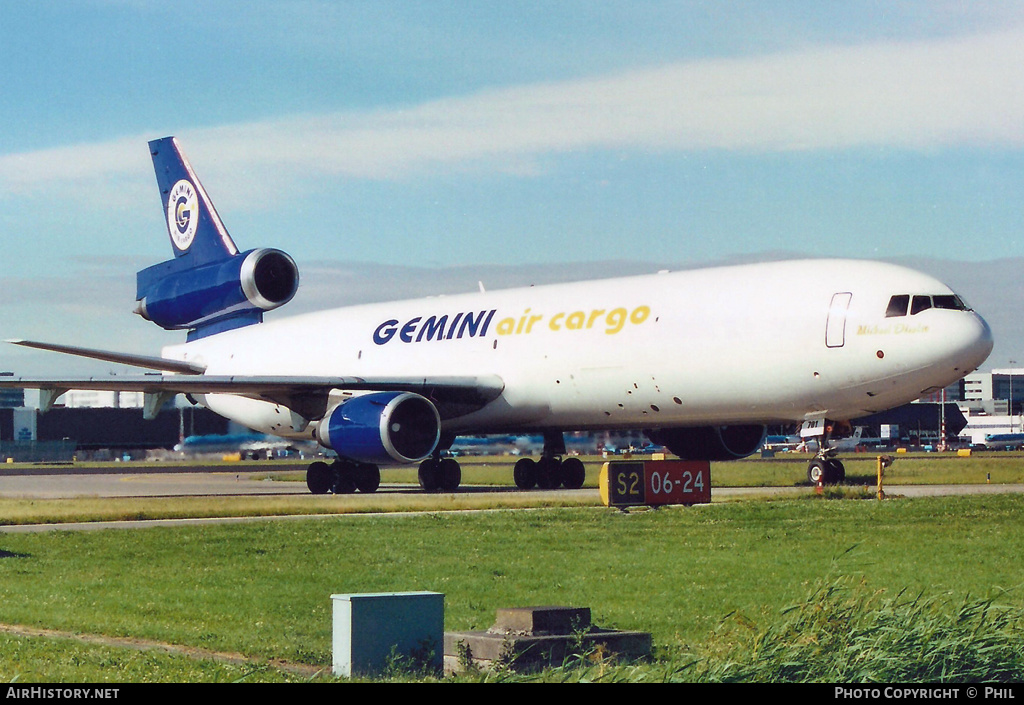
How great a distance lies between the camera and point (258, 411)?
38.5 m

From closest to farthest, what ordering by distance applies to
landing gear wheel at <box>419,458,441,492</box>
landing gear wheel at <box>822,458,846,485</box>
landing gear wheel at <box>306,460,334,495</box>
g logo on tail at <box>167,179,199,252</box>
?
landing gear wheel at <box>822,458,846,485</box>
landing gear wheel at <box>306,460,334,495</box>
landing gear wheel at <box>419,458,441,492</box>
g logo on tail at <box>167,179,199,252</box>

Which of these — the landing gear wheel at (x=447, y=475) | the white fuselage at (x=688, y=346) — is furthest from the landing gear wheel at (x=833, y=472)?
the landing gear wheel at (x=447, y=475)

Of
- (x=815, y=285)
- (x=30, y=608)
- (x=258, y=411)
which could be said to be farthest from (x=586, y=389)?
(x=30, y=608)

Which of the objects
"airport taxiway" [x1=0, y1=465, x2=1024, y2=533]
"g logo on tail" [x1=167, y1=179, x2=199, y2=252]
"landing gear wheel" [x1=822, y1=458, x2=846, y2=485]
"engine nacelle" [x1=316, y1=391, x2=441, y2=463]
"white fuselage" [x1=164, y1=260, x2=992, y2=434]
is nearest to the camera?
"airport taxiway" [x1=0, y1=465, x2=1024, y2=533]

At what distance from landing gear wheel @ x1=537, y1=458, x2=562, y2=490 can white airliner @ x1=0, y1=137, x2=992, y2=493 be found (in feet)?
0.12

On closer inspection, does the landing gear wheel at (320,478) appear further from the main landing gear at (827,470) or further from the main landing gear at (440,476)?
the main landing gear at (827,470)

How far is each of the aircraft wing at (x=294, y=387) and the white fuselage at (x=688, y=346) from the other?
533mm

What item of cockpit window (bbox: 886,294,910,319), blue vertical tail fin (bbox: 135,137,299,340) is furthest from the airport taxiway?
blue vertical tail fin (bbox: 135,137,299,340)

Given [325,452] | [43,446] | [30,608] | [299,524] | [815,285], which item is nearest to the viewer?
[30,608]

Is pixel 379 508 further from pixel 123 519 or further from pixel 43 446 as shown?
pixel 43 446

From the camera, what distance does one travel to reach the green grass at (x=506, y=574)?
1068 centimetres

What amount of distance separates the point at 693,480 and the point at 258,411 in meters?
17.6

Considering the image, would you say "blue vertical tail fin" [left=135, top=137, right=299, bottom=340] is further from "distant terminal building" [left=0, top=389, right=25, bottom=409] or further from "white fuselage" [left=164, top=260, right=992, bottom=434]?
"distant terminal building" [left=0, top=389, right=25, bottom=409]

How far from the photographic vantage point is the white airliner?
85.1 feet
